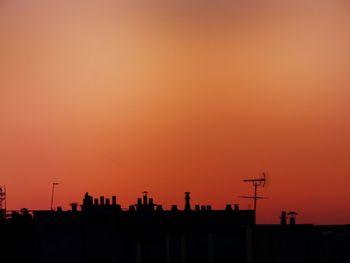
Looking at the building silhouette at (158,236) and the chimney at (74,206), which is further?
the chimney at (74,206)

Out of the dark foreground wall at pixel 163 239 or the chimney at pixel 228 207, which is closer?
the dark foreground wall at pixel 163 239

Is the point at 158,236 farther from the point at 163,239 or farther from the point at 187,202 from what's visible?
the point at 187,202

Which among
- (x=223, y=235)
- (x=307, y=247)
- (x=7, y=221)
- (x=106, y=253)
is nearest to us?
(x=307, y=247)

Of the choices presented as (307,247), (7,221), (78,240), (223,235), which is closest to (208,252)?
(223,235)

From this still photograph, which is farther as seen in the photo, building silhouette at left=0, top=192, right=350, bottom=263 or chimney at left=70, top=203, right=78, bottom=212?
chimney at left=70, top=203, right=78, bottom=212

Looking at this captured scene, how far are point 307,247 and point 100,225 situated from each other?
16865 millimetres

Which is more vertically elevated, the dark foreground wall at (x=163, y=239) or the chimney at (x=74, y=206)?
the chimney at (x=74, y=206)

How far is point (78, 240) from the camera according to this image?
7400 cm

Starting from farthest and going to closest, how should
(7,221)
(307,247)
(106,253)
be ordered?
(7,221) → (106,253) → (307,247)

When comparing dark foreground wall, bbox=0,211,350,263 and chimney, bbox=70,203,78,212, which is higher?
chimney, bbox=70,203,78,212

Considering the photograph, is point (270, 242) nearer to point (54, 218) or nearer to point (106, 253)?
point (106, 253)

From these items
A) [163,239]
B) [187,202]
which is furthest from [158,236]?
[187,202]

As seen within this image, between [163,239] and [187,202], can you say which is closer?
[163,239]

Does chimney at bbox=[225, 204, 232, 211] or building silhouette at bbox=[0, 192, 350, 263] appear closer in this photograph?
building silhouette at bbox=[0, 192, 350, 263]
